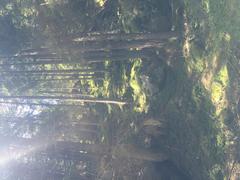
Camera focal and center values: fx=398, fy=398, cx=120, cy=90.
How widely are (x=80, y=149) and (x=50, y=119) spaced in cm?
140

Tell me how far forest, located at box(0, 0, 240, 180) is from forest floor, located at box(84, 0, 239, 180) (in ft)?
0.06

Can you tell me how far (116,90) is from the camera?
9195mm

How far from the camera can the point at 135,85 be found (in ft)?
28.4

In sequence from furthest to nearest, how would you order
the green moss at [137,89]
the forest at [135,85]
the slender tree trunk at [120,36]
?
the green moss at [137,89], the slender tree trunk at [120,36], the forest at [135,85]

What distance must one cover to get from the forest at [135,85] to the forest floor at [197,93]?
2 centimetres

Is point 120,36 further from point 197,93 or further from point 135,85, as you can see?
point 197,93

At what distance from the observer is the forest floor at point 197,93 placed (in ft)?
24.1

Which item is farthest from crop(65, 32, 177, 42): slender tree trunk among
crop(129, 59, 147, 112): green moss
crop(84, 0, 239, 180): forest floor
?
crop(129, 59, 147, 112): green moss

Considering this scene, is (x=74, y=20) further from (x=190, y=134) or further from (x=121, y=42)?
(x=190, y=134)

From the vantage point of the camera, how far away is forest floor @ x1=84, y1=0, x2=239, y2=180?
24.1ft

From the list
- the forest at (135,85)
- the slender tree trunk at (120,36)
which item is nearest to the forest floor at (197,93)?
the forest at (135,85)

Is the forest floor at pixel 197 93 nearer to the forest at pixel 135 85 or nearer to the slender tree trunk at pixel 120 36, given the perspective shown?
the forest at pixel 135 85

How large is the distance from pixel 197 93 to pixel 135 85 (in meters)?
1.63

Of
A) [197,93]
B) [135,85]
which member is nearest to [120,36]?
[135,85]
